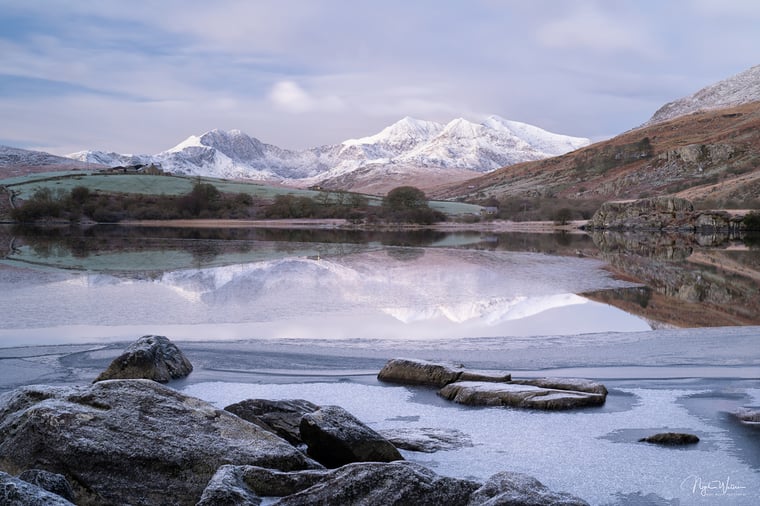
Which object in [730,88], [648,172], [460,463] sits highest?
[730,88]

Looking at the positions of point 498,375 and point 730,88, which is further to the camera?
point 730,88

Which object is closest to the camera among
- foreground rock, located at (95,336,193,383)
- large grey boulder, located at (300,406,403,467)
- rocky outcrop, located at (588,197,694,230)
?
large grey boulder, located at (300,406,403,467)

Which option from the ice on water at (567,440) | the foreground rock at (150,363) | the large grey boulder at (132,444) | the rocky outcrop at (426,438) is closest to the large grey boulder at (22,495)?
the large grey boulder at (132,444)

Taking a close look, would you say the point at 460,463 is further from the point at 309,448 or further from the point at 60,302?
the point at 60,302

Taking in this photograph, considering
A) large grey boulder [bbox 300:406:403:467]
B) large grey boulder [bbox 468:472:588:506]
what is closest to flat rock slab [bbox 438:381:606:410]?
large grey boulder [bbox 300:406:403:467]

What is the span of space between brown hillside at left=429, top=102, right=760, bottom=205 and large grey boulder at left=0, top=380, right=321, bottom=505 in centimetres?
7204

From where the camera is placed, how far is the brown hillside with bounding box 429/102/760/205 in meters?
97.6

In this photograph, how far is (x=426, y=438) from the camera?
6.71 metres

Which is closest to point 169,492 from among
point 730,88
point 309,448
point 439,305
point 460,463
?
point 309,448

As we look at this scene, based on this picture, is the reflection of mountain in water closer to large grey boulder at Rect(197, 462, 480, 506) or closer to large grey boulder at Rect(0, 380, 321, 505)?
large grey boulder at Rect(197, 462, 480, 506)

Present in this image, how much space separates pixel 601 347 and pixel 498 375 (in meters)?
3.21

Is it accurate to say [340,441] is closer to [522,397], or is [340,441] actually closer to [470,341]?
[522,397]

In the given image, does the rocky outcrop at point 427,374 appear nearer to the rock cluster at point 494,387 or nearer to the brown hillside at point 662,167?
the rock cluster at point 494,387

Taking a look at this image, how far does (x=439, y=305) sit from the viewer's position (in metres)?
15.7
